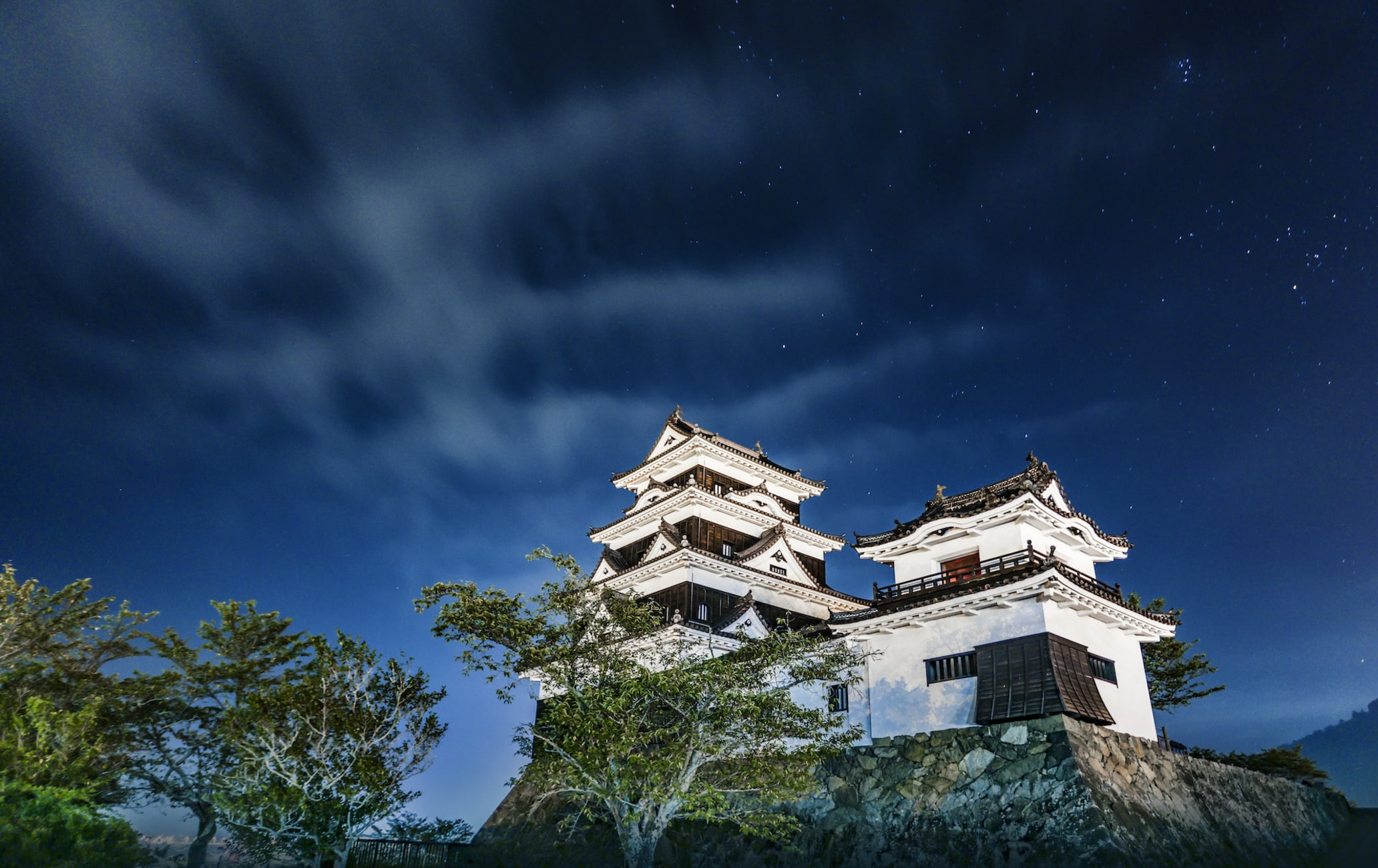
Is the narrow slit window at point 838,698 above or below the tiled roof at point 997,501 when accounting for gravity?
below

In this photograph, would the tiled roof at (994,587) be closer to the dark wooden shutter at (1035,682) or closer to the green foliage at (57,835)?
the dark wooden shutter at (1035,682)

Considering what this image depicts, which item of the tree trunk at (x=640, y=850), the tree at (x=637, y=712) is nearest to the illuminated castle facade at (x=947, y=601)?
the tree at (x=637, y=712)

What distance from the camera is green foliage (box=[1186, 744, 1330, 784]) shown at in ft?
94.8

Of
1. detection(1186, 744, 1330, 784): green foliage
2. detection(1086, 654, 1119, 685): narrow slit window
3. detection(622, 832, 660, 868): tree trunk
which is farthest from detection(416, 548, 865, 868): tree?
detection(1186, 744, 1330, 784): green foliage

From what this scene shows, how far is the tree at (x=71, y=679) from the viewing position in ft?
70.0

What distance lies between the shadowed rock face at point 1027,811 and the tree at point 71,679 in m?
15.0

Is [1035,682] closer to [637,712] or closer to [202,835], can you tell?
[637,712]

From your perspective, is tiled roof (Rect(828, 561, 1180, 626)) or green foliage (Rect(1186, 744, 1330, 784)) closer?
tiled roof (Rect(828, 561, 1180, 626))

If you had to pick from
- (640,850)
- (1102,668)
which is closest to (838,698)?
(1102,668)

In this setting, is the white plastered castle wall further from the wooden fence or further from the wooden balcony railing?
the wooden fence

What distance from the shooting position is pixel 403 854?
25.2 m

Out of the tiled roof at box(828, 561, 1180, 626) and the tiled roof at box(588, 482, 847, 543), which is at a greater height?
the tiled roof at box(588, 482, 847, 543)

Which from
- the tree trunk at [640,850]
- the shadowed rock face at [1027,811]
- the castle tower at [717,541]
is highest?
the castle tower at [717,541]

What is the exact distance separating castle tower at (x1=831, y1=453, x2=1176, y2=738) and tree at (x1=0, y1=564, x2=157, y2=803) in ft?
76.0
